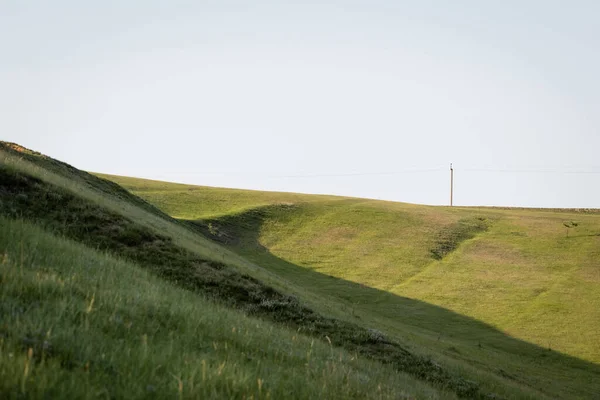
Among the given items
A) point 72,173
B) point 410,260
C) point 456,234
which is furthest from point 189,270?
point 456,234

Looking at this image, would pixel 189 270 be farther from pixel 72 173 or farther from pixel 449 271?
pixel 449 271

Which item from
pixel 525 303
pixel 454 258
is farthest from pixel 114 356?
pixel 454 258

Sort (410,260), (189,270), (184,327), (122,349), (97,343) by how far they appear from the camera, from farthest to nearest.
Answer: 1. (410,260)
2. (189,270)
3. (184,327)
4. (122,349)
5. (97,343)

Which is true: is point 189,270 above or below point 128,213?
below

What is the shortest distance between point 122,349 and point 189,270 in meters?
13.8

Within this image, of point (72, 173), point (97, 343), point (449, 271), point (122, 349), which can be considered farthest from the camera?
point (449, 271)

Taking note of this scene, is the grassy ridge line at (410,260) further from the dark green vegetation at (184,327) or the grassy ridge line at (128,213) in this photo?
the grassy ridge line at (128,213)

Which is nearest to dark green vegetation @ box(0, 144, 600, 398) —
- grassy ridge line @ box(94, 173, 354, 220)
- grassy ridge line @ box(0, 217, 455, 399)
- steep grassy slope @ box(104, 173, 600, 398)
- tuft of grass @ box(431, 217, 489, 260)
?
grassy ridge line @ box(0, 217, 455, 399)

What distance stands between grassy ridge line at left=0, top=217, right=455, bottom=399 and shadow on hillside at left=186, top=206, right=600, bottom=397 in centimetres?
1741

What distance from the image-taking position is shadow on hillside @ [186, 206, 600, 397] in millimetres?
30270

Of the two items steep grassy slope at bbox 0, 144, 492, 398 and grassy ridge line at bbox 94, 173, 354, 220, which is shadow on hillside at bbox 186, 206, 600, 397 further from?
steep grassy slope at bbox 0, 144, 492, 398

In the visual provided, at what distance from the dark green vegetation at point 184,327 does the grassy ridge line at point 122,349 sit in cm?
2

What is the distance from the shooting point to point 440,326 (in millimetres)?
42844

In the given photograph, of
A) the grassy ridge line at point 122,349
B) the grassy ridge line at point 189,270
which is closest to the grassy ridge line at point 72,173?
the grassy ridge line at point 189,270
